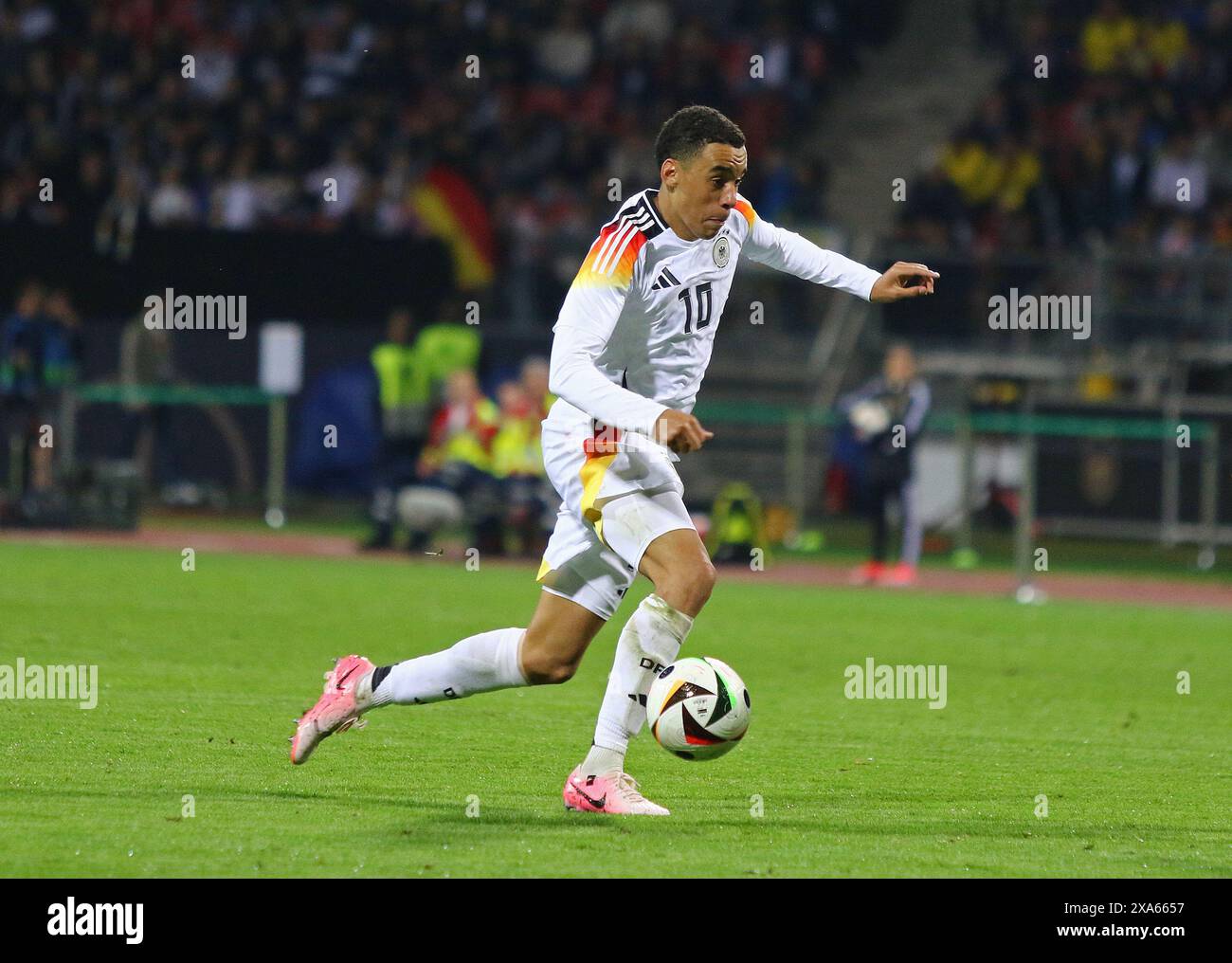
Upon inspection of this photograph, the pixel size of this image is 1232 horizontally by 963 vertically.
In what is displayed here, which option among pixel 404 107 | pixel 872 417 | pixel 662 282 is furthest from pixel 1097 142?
pixel 662 282

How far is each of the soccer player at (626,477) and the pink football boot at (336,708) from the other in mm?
34

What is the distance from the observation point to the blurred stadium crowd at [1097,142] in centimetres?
2392

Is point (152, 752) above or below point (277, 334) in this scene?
below

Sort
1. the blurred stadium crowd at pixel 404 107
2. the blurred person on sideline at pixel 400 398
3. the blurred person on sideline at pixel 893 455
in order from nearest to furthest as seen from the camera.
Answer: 1. the blurred person on sideline at pixel 893 455
2. the blurred person on sideline at pixel 400 398
3. the blurred stadium crowd at pixel 404 107

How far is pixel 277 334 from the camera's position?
69.6ft

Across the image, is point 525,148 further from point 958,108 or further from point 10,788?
point 10,788

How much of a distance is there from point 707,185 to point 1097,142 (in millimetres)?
18513

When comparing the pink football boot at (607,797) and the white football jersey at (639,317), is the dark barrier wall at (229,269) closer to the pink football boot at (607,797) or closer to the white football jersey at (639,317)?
the white football jersey at (639,317)

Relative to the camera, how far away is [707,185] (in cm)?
696

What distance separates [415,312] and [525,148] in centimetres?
360

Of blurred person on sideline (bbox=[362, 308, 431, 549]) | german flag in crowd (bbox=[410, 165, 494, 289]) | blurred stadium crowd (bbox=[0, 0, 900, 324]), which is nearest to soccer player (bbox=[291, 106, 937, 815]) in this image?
blurred person on sideline (bbox=[362, 308, 431, 549])

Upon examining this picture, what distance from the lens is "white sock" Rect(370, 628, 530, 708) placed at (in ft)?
23.0

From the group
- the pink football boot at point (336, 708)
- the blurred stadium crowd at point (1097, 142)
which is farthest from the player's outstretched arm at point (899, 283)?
the blurred stadium crowd at point (1097, 142)
